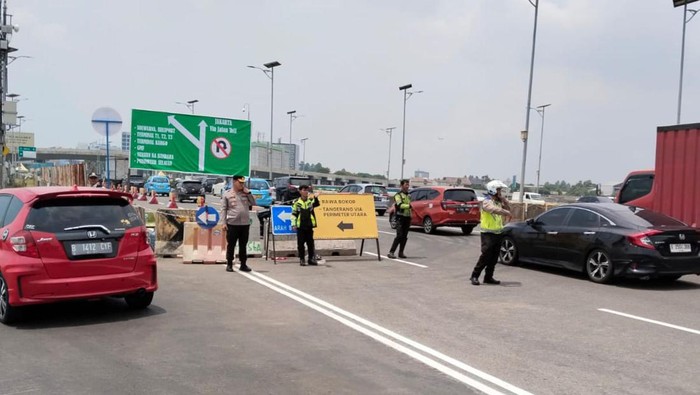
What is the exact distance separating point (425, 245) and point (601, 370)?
11425 millimetres

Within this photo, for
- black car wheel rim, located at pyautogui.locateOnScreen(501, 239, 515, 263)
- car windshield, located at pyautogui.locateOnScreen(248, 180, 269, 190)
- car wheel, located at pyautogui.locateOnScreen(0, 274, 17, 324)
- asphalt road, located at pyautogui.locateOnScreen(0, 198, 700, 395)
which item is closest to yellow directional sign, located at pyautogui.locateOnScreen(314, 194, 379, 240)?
black car wheel rim, located at pyautogui.locateOnScreen(501, 239, 515, 263)

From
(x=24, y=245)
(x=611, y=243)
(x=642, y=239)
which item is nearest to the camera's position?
(x=24, y=245)

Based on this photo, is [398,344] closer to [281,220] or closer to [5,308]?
[5,308]

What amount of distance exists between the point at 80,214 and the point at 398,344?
4023 millimetres

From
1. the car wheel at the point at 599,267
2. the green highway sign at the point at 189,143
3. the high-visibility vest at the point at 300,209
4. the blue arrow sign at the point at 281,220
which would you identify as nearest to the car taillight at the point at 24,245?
the high-visibility vest at the point at 300,209

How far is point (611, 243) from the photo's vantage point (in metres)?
10.4

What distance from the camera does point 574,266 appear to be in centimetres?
1120

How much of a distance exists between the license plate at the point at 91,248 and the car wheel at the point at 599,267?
8.14 metres

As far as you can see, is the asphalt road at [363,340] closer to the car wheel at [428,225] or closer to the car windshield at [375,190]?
the car wheel at [428,225]

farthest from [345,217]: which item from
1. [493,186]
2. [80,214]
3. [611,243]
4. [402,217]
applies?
[80,214]

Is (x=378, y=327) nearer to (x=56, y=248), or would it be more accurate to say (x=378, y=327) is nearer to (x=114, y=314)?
(x=114, y=314)

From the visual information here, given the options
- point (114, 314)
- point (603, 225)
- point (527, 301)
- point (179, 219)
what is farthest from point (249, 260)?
point (603, 225)

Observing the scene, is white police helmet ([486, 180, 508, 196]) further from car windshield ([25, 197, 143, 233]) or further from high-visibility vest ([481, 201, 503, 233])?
car windshield ([25, 197, 143, 233])

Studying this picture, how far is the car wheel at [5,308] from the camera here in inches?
265
